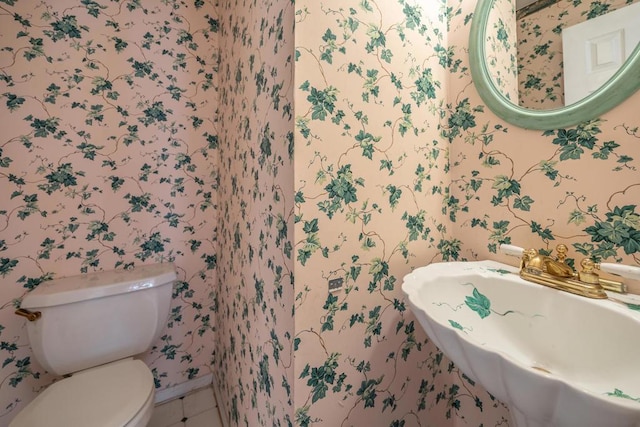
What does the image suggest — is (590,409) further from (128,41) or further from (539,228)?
(128,41)

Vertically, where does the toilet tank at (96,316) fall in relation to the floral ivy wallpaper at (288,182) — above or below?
below

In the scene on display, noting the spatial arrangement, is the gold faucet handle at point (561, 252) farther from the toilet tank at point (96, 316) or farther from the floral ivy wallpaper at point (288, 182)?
the toilet tank at point (96, 316)

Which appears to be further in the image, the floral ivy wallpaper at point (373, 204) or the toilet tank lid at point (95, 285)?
the toilet tank lid at point (95, 285)

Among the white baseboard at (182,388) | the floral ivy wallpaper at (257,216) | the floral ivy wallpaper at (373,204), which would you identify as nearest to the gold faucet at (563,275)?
the floral ivy wallpaper at (373,204)

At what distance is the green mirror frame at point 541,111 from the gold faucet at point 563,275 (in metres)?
0.31

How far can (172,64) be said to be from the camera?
50.1 inches

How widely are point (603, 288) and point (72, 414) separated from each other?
1.49 metres

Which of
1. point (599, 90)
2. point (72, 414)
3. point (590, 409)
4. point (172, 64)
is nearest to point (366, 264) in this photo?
point (590, 409)

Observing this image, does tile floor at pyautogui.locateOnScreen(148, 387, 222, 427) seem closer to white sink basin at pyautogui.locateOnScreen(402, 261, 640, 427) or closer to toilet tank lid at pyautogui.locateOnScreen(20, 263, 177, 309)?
toilet tank lid at pyautogui.locateOnScreen(20, 263, 177, 309)

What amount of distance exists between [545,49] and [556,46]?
0.08 ft

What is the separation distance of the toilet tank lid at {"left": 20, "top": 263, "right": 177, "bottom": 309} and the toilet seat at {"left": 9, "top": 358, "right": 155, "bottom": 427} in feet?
0.97

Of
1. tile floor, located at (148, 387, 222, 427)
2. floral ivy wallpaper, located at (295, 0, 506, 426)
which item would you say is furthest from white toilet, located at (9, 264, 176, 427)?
floral ivy wallpaper, located at (295, 0, 506, 426)

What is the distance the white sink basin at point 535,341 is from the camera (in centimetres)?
32

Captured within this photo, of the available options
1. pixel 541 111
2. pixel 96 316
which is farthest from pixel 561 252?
pixel 96 316
